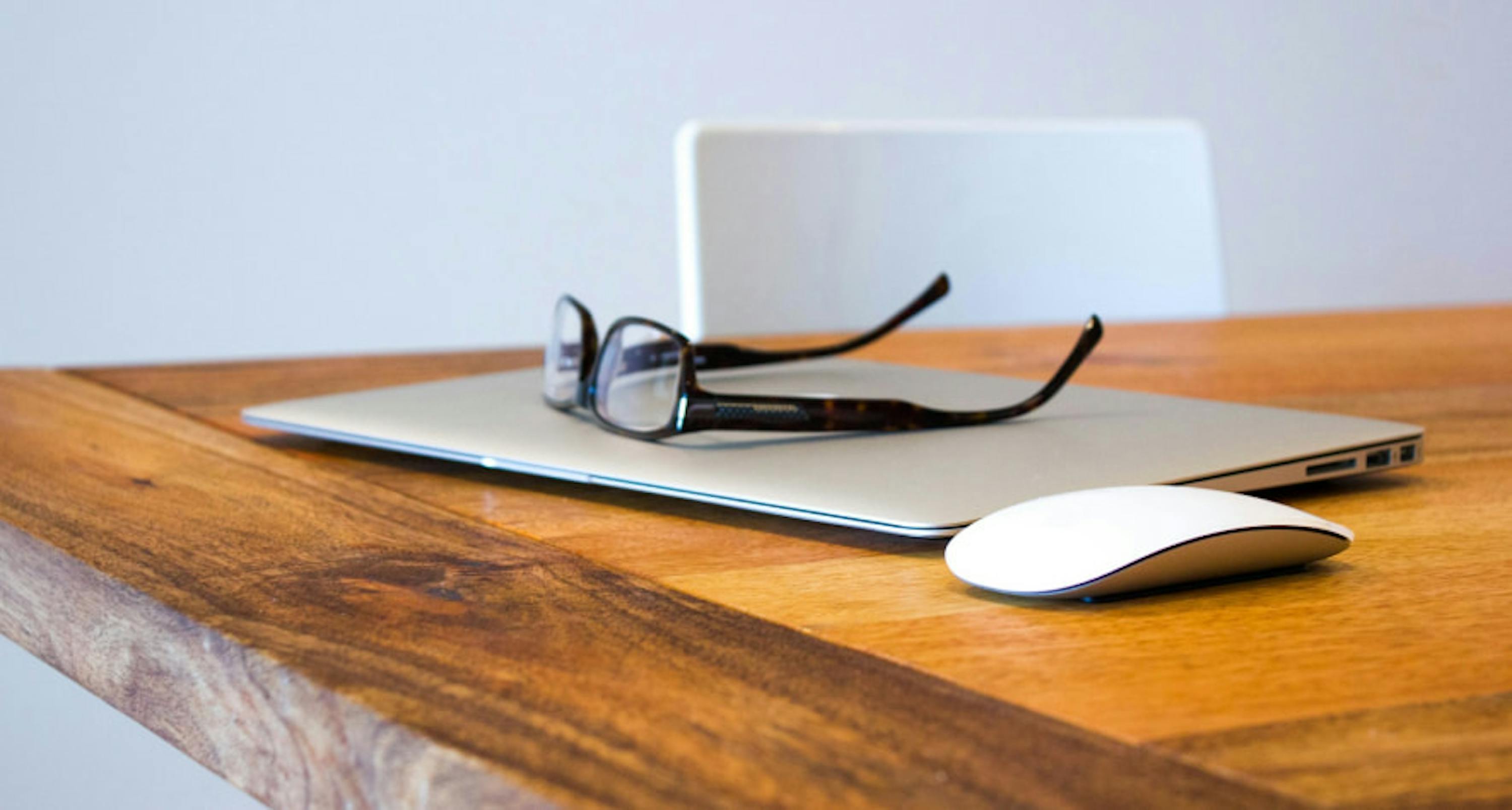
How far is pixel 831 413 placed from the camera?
1.71ft

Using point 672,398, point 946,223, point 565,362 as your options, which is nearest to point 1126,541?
point 672,398

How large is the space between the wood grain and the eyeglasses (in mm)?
90

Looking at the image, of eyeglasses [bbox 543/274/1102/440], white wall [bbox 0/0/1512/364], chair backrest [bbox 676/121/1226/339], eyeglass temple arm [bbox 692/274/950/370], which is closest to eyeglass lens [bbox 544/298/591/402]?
eyeglasses [bbox 543/274/1102/440]

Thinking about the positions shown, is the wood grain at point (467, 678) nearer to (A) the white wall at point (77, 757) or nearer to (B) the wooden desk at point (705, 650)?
(B) the wooden desk at point (705, 650)

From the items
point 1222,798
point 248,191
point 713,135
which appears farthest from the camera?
point 248,191

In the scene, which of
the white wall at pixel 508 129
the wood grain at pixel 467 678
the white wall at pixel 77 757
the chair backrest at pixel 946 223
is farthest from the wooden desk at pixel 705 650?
the white wall at pixel 508 129

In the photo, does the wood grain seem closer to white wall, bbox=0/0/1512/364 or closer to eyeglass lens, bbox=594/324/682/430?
eyeglass lens, bbox=594/324/682/430

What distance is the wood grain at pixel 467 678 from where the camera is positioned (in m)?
0.25

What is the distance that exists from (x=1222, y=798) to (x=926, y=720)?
0.19 feet

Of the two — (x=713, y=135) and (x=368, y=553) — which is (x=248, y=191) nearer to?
(x=713, y=135)

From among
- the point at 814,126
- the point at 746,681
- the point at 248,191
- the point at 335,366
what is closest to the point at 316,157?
the point at 248,191

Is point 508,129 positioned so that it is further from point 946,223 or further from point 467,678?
point 467,678

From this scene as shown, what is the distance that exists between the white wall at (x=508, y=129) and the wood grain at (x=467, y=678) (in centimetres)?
271

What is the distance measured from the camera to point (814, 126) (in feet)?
4.64
